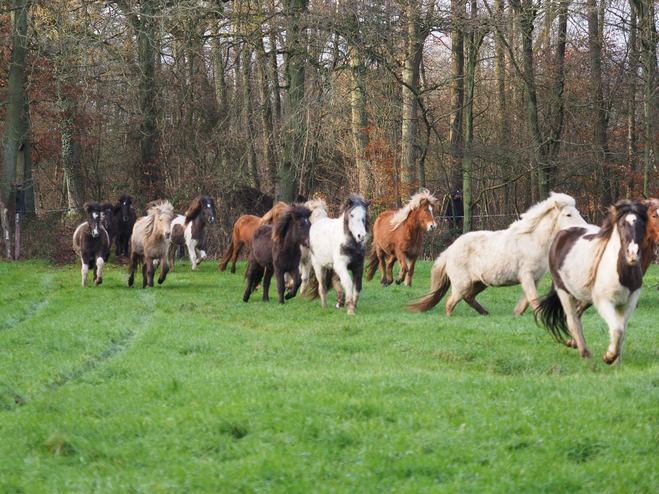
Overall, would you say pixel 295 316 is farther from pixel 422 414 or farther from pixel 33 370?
pixel 422 414

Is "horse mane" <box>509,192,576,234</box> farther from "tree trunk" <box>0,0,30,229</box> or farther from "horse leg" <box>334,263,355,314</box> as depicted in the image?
"tree trunk" <box>0,0,30,229</box>

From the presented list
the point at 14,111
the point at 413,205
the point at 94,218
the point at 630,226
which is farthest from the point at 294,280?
the point at 14,111

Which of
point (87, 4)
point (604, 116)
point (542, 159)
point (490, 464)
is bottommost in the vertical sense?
point (490, 464)

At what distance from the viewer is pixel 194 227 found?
2069 centimetres

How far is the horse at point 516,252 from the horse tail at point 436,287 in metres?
0.36

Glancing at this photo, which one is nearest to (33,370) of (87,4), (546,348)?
(546,348)

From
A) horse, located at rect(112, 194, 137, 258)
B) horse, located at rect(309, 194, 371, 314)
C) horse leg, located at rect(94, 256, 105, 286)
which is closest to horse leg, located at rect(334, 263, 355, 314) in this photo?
horse, located at rect(309, 194, 371, 314)

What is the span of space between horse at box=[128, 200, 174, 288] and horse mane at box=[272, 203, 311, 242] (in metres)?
3.41

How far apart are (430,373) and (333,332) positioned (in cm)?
309

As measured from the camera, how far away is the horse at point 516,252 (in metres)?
10.8

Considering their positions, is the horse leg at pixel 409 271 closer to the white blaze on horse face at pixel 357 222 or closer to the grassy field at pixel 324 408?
the white blaze on horse face at pixel 357 222

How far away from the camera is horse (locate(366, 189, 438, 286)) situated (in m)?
16.2

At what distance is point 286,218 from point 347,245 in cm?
186

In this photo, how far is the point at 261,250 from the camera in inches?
549
